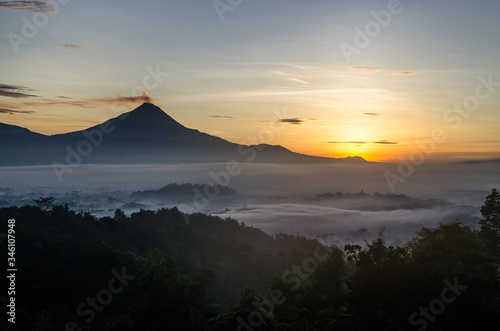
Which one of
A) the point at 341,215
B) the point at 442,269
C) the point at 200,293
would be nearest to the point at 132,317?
the point at 200,293

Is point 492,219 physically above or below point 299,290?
above

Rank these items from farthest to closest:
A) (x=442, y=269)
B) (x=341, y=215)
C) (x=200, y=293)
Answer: (x=341, y=215) → (x=200, y=293) → (x=442, y=269)

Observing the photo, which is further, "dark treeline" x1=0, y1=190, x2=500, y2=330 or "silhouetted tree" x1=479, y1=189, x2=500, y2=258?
"silhouetted tree" x1=479, y1=189, x2=500, y2=258

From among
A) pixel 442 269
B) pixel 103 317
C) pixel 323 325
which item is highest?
pixel 442 269

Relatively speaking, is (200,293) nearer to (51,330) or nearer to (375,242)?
(51,330)

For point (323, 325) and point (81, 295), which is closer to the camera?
point (323, 325)

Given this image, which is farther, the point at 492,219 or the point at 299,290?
the point at 492,219

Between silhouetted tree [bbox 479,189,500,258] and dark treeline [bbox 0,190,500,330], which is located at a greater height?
silhouetted tree [bbox 479,189,500,258]

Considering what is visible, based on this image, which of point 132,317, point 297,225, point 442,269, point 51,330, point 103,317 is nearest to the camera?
point 442,269

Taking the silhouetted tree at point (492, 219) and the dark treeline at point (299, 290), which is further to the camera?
the silhouetted tree at point (492, 219)

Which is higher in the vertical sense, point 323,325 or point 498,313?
point 498,313

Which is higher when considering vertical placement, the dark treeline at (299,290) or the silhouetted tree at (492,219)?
the silhouetted tree at (492,219)
